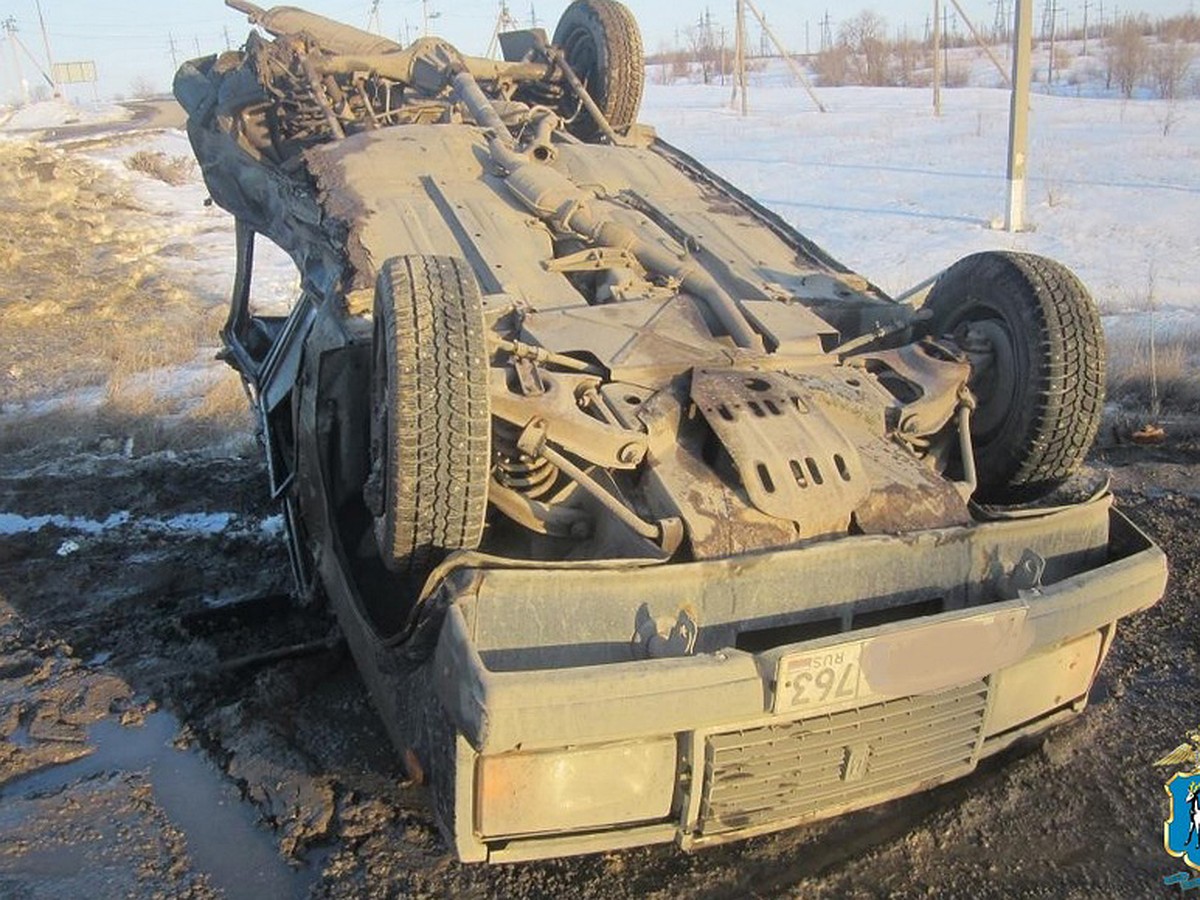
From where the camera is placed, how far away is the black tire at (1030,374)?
3.92 m

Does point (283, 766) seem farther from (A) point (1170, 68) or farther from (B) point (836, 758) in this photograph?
(A) point (1170, 68)

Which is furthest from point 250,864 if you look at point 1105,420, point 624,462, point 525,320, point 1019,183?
point 1019,183

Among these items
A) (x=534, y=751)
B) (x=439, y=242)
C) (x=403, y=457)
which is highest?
(x=439, y=242)

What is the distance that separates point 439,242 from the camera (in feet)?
15.5

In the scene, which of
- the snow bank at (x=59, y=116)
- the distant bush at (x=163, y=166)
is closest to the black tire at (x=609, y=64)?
the distant bush at (x=163, y=166)

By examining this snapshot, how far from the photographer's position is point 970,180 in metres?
18.8

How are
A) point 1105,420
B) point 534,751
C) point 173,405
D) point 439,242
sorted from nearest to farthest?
point 534,751
point 439,242
point 1105,420
point 173,405

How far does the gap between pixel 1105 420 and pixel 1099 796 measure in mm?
4206

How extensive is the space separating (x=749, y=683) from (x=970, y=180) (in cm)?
1774

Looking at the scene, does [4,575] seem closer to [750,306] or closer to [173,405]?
[173,405]

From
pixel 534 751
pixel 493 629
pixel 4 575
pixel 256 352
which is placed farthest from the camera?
pixel 256 352

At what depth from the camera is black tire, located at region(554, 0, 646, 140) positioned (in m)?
6.52

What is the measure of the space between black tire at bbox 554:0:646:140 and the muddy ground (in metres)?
2.86

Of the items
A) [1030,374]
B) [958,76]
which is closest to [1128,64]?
[958,76]
